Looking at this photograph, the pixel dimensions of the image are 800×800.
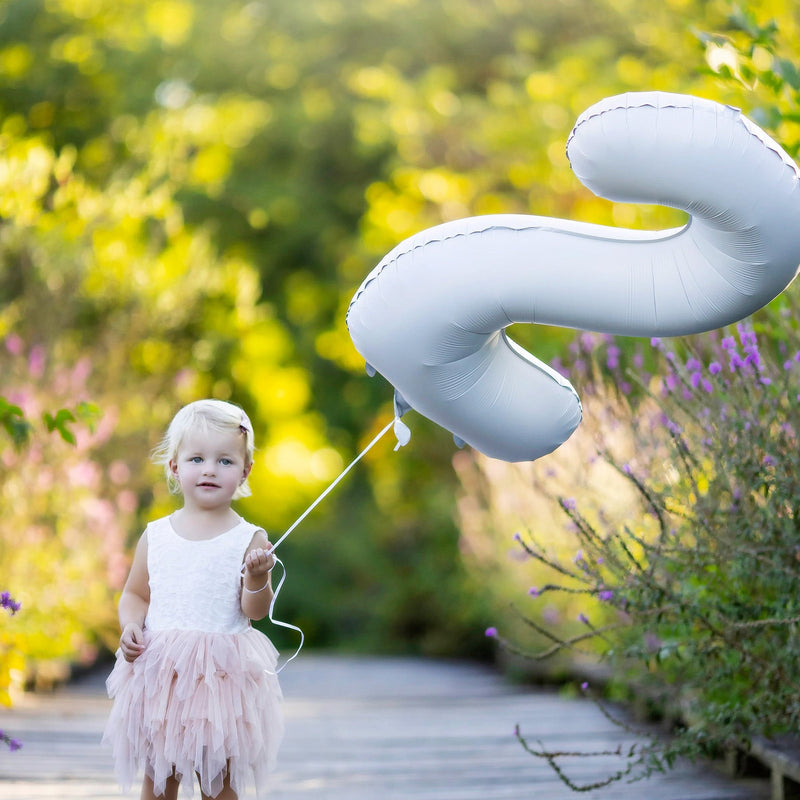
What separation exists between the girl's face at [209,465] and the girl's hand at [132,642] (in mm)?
287

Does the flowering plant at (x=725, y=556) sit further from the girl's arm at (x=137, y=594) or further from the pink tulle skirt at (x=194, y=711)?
the girl's arm at (x=137, y=594)

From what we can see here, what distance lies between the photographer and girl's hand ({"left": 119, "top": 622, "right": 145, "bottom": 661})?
2.23 metres

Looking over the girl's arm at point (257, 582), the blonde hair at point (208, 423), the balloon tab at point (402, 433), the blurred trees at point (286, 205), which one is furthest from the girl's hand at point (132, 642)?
the blurred trees at point (286, 205)

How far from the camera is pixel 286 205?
13.9 meters

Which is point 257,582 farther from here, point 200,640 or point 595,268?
point 595,268

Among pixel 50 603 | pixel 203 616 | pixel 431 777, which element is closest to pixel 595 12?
pixel 50 603

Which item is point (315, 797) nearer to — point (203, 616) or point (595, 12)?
point (203, 616)

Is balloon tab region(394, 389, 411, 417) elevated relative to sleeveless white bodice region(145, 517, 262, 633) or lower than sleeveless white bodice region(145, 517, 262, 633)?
elevated

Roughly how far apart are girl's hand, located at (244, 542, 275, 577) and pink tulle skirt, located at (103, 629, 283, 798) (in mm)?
182

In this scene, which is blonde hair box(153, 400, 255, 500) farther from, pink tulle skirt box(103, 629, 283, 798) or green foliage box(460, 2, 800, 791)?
green foliage box(460, 2, 800, 791)

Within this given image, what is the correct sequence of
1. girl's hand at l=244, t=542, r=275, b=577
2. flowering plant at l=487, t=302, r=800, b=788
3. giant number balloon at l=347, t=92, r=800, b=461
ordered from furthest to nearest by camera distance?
flowering plant at l=487, t=302, r=800, b=788 < girl's hand at l=244, t=542, r=275, b=577 < giant number balloon at l=347, t=92, r=800, b=461

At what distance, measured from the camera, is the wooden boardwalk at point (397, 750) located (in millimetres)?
3158

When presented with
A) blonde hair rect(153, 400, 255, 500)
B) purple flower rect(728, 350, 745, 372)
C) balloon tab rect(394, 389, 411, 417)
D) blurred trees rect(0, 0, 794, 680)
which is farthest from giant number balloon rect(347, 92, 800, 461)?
blurred trees rect(0, 0, 794, 680)

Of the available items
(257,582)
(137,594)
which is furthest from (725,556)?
(137,594)
